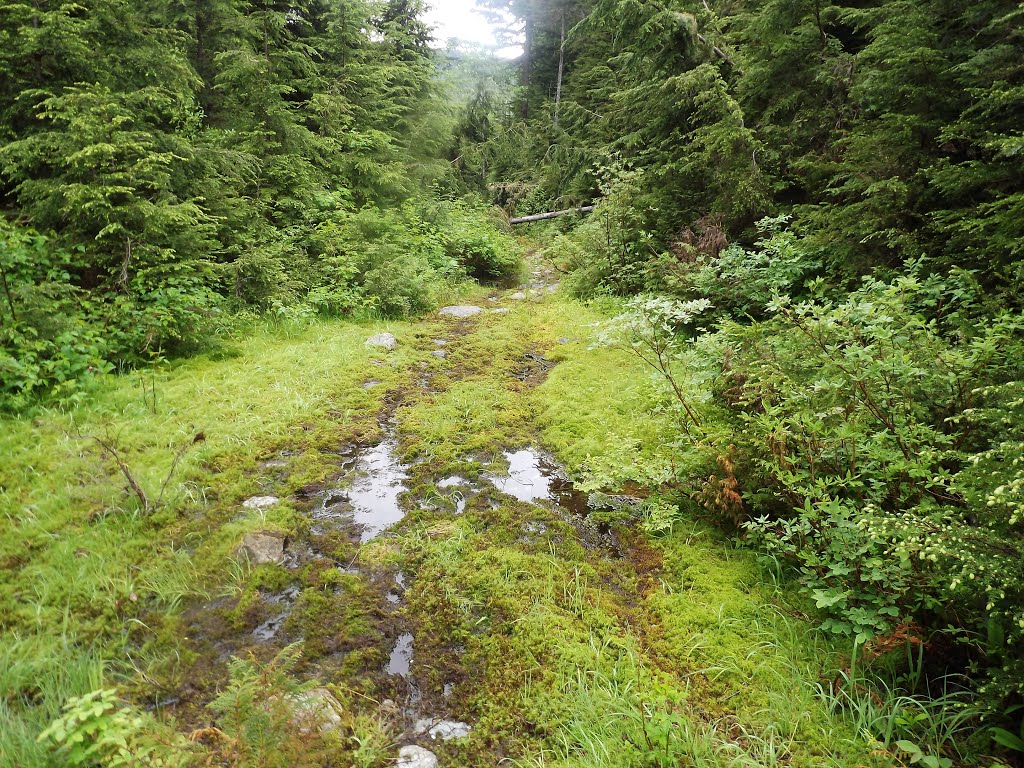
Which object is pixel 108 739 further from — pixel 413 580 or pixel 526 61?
pixel 526 61

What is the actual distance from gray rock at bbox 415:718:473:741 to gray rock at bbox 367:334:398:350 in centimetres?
604

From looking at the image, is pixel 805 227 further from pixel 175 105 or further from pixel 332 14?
pixel 332 14

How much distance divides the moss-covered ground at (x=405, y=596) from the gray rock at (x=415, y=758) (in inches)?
2.0

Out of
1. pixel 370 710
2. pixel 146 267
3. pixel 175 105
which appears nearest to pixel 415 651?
pixel 370 710

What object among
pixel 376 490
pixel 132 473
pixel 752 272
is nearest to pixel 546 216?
pixel 752 272

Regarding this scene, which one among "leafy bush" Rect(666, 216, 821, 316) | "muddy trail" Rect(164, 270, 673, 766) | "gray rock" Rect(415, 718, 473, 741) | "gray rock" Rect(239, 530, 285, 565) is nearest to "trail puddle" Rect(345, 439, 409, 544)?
"muddy trail" Rect(164, 270, 673, 766)

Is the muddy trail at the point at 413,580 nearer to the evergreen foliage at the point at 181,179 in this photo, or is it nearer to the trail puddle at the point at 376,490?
the trail puddle at the point at 376,490

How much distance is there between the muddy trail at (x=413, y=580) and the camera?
2666mm

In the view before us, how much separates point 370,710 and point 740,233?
816 centimetres

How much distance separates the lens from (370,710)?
2619mm

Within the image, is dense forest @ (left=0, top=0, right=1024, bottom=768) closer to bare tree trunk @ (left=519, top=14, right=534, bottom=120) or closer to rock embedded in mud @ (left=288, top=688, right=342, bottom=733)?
rock embedded in mud @ (left=288, top=688, right=342, bottom=733)

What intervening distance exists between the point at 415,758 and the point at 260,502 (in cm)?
259

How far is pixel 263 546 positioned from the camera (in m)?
3.67

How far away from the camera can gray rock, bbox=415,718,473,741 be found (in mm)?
2521
